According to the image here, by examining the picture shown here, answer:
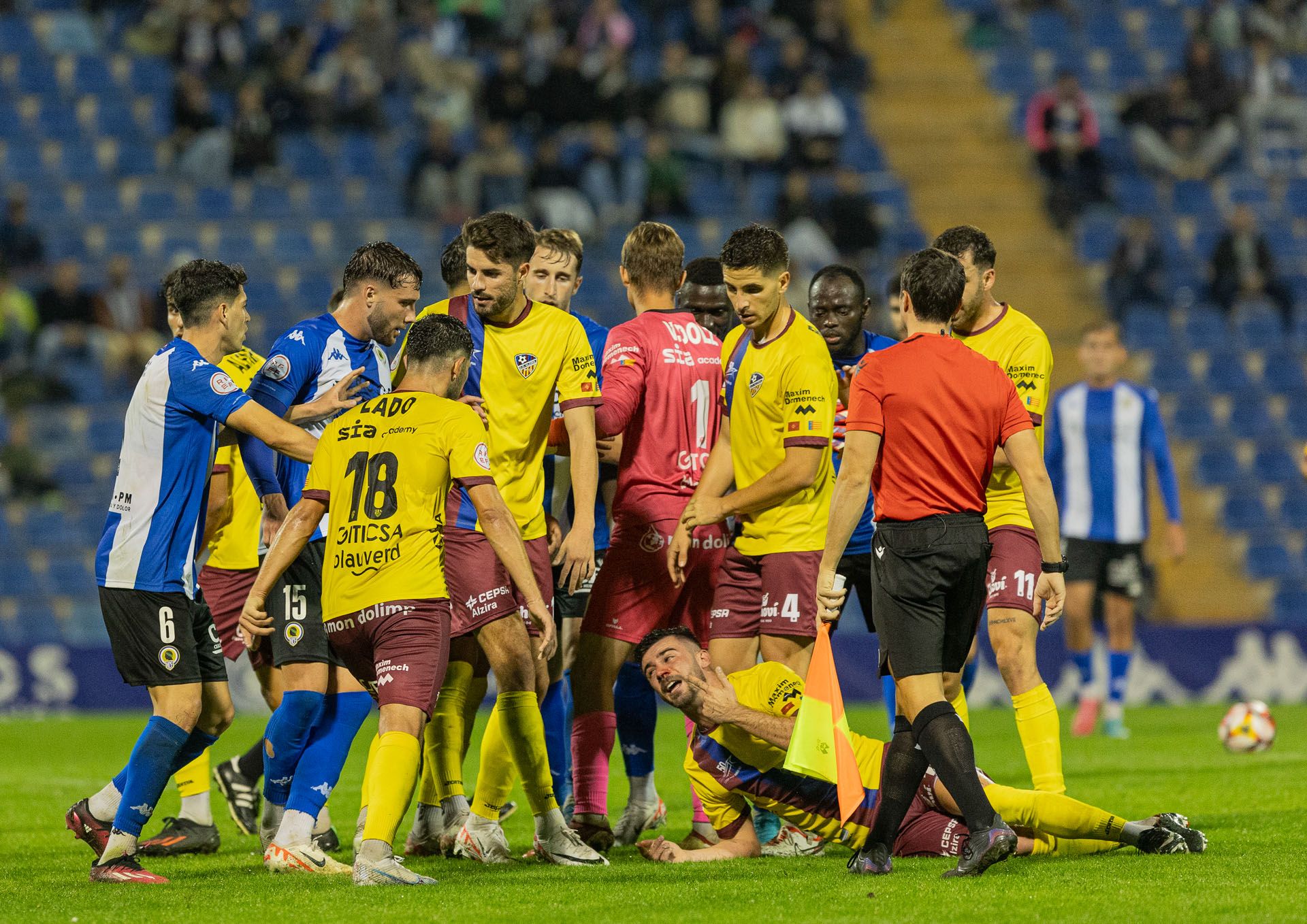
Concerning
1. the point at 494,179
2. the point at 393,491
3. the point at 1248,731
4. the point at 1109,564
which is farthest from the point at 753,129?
the point at 393,491

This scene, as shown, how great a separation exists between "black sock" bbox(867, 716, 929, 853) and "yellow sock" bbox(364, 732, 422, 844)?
5.80ft

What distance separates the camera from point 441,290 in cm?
1939

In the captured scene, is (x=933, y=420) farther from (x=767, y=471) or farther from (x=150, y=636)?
(x=150, y=636)

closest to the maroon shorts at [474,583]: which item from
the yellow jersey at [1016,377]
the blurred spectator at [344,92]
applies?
the yellow jersey at [1016,377]

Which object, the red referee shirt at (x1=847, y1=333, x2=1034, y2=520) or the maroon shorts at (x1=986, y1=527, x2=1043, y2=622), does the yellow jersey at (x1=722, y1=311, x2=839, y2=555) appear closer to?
the maroon shorts at (x1=986, y1=527, x2=1043, y2=622)

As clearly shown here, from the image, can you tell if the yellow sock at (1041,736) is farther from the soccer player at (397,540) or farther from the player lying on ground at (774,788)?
the soccer player at (397,540)

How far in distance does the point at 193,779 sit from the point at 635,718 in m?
2.15

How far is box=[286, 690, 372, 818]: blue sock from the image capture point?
7.23m

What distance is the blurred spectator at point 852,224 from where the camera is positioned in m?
20.1

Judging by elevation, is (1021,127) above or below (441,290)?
above

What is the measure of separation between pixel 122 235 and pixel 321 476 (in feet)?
43.2

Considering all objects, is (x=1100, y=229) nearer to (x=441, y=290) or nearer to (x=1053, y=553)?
(x=441, y=290)

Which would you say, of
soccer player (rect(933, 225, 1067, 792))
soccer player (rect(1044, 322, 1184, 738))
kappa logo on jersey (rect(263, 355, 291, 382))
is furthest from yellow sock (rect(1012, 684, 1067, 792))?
soccer player (rect(1044, 322, 1184, 738))

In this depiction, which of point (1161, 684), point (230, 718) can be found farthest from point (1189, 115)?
point (230, 718)
